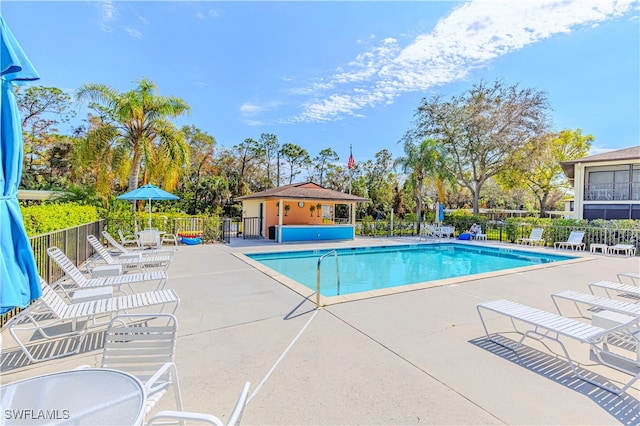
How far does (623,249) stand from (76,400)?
61.4ft

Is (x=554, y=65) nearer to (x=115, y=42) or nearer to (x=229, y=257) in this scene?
(x=229, y=257)

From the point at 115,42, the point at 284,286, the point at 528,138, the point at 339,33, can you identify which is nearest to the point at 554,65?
the point at 528,138

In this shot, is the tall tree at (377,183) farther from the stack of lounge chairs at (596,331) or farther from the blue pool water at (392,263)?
the stack of lounge chairs at (596,331)

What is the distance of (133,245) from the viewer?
1331 centimetres

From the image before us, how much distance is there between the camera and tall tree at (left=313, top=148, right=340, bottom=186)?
38.3 metres

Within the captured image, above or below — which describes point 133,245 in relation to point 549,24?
below

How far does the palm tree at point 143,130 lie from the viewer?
45.7 ft

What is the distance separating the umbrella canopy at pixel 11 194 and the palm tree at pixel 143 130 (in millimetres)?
13163

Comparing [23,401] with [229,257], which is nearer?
[23,401]

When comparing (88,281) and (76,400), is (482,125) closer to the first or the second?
(88,281)

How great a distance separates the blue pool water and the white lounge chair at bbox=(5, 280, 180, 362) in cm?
460

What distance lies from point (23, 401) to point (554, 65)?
69.9 ft

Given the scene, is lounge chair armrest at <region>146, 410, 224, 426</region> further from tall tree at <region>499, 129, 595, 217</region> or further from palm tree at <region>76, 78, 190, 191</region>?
tall tree at <region>499, 129, 595, 217</region>

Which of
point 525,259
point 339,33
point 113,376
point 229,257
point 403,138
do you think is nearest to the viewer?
point 113,376
